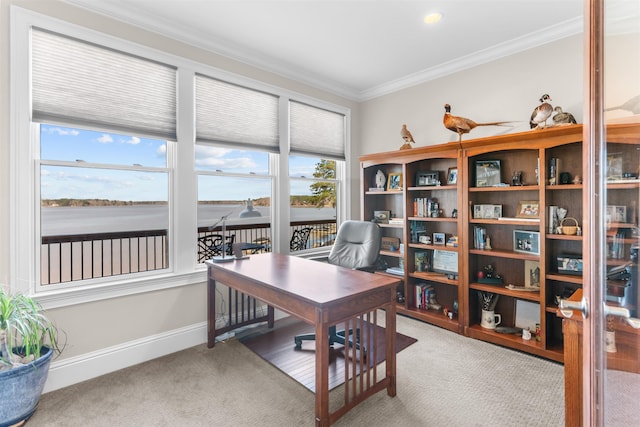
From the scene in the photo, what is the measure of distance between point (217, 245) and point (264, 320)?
1.11 m

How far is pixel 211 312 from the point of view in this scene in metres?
2.82

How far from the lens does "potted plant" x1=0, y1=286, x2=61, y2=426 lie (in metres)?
1.76

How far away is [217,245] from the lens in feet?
12.5

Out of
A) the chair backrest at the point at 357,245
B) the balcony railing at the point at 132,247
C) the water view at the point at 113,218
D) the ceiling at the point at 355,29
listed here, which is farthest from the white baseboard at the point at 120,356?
the ceiling at the point at 355,29

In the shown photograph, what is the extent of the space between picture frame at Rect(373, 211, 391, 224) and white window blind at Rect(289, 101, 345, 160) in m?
0.91

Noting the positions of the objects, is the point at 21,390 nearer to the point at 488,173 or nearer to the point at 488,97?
the point at 488,173

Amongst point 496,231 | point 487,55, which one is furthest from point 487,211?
point 487,55

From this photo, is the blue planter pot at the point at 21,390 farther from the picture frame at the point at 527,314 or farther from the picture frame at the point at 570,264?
the picture frame at the point at 570,264

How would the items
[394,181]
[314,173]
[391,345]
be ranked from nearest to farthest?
[391,345] < [394,181] < [314,173]

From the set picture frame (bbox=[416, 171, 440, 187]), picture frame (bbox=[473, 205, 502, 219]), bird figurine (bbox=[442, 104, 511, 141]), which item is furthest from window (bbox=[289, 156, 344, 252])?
picture frame (bbox=[473, 205, 502, 219])

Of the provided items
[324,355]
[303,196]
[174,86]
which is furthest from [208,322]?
[174,86]

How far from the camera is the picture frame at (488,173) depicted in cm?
304

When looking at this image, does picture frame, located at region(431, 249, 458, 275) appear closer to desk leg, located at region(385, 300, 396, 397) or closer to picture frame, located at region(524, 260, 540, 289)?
picture frame, located at region(524, 260, 540, 289)

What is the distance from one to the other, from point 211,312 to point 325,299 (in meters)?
1.52
